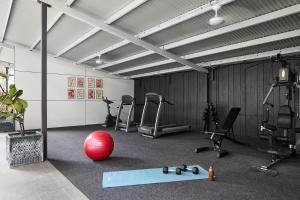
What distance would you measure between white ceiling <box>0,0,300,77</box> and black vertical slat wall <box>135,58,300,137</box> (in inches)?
32.5

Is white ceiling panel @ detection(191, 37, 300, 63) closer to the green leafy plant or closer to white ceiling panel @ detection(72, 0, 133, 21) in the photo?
white ceiling panel @ detection(72, 0, 133, 21)

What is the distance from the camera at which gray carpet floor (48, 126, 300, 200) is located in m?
2.52

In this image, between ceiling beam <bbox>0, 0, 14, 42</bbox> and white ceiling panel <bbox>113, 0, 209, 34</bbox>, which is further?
ceiling beam <bbox>0, 0, 14, 42</bbox>

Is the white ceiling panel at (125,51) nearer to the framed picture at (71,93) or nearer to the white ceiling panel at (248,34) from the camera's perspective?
the white ceiling panel at (248,34)

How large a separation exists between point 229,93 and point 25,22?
6.13 metres

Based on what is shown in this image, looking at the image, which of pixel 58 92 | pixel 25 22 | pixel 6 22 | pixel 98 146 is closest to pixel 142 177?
pixel 98 146

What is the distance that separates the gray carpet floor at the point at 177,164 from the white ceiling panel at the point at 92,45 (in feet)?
9.16

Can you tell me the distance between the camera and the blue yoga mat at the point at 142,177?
2840 mm

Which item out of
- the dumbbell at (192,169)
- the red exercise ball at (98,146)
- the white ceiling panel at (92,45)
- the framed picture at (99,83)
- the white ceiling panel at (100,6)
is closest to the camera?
the dumbbell at (192,169)

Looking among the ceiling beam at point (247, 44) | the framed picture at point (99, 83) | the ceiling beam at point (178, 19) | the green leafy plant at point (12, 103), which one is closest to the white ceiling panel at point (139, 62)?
the ceiling beam at point (247, 44)

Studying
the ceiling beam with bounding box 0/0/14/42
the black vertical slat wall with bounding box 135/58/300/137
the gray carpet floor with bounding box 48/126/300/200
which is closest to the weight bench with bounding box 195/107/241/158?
the gray carpet floor with bounding box 48/126/300/200

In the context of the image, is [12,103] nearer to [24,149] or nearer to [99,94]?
[24,149]

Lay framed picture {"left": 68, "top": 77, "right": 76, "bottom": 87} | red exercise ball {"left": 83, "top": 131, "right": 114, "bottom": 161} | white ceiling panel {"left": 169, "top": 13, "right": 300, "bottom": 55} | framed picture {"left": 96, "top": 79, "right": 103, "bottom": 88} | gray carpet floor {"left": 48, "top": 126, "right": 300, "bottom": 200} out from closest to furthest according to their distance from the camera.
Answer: gray carpet floor {"left": 48, "top": 126, "right": 300, "bottom": 200}
red exercise ball {"left": 83, "top": 131, "right": 114, "bottom": 161}
white ceiling panel {"left": 169, "top": 13, "right": 300, "bottom": 55}
framed picture {"left": 68, "top": 77, "right": 76, "bottom": 87}
framed picture {"left": 96, "top": 79, "right": 103, "bottom": 88}

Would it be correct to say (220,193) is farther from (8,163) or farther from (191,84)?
(191,84)
